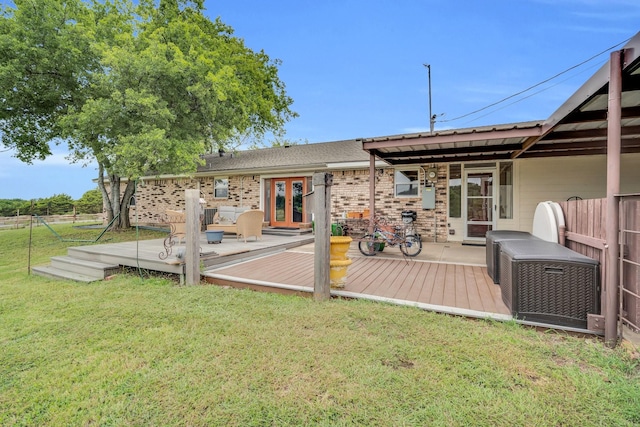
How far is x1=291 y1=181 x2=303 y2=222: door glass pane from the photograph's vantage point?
474 inches

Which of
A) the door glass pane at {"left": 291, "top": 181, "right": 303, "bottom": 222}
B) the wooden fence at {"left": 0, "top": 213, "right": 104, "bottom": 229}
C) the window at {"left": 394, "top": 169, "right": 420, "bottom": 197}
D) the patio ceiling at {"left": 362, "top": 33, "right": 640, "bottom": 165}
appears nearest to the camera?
the patio ceiling at {"left": 362, "top": 33, "right": 640, "bottom": 165}

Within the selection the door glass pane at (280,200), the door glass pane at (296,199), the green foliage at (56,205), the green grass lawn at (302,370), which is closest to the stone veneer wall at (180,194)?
the door glass pane at (280,200)

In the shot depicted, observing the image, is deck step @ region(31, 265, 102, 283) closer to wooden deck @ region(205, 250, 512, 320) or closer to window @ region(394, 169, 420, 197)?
wooden deck @ region(205, 250, 512, 320)

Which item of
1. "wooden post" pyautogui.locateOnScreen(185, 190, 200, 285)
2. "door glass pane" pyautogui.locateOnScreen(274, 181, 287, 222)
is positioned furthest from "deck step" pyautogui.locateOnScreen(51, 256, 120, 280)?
"door glass pane" pyautogui.locateOnScreen(274, 181, 287, 222)

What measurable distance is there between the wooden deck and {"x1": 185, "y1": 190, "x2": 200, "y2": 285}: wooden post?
30 centimetres

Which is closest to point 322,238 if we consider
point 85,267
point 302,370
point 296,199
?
point 302,370

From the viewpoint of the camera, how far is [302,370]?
2393 millimetres

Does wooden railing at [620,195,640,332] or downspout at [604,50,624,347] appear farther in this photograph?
downspout at [604,50,624,347]

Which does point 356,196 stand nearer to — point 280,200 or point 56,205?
point 280,200

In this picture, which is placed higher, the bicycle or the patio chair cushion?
the patio chair cushion

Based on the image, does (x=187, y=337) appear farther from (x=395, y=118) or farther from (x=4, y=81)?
(x=395, y=118)

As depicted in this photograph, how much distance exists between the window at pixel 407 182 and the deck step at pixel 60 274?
8.51m

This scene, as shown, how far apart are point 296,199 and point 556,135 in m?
8.55

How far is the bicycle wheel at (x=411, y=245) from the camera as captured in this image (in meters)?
6.45
